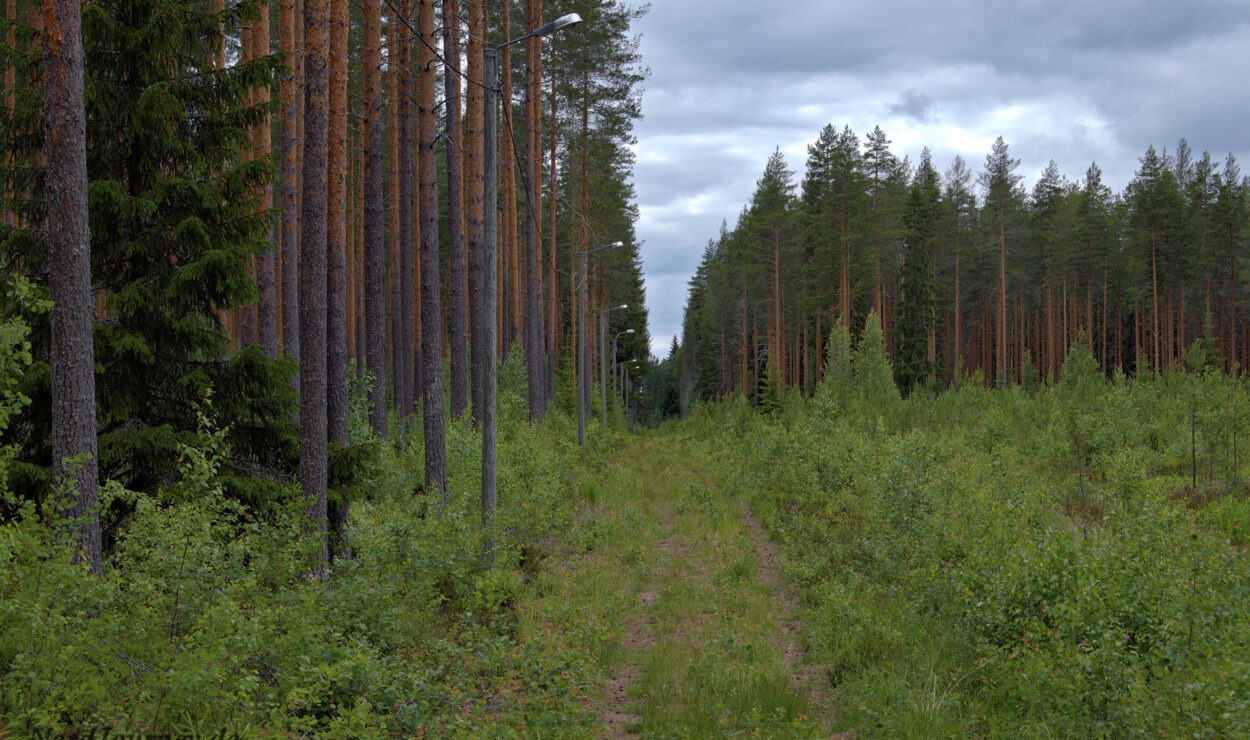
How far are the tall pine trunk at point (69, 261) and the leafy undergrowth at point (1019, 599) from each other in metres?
7.18

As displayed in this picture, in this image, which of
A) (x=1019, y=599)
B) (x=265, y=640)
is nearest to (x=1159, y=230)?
(x=1019, y=599)

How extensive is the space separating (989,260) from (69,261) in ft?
183

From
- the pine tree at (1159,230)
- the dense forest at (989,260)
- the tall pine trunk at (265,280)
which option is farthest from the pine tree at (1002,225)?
the tall pine trunk at (265,280)

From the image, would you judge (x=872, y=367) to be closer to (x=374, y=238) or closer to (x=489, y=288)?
(x=374, y=238)

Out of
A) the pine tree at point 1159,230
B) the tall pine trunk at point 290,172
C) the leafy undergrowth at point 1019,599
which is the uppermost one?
the pine tree at point 1159,230

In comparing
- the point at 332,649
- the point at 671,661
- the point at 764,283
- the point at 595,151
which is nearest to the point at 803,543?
the point at 671,661

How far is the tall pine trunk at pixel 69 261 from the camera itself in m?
6.55

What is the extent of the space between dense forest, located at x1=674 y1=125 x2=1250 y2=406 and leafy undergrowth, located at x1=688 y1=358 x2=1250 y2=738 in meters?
28.8

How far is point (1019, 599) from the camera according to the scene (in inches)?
269

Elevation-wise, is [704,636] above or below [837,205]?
below

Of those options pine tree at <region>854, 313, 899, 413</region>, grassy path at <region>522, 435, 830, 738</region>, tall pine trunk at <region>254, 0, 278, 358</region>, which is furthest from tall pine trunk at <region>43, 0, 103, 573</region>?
pine tree at <region>854, 313, 899, 413</region>

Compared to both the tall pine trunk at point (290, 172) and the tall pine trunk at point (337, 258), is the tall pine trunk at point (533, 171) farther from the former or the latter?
the tall pine trunk at point (337, 258)

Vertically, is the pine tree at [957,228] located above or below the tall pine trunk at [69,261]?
above

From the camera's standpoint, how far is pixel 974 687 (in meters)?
6.56
